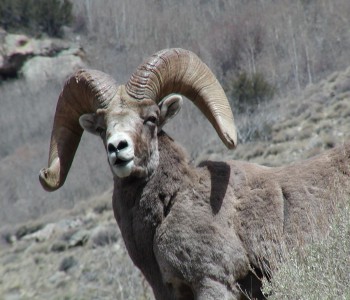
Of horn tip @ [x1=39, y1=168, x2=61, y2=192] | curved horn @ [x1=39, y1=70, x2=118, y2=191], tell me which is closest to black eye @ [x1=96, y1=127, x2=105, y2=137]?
curved horn @ [x1=39, y1=70, x2=118, y2=191]

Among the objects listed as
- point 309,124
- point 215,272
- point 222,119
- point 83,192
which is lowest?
point 83,192

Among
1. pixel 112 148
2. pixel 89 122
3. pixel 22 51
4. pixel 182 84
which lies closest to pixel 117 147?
pixel 112 148

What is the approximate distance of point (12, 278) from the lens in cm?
2858

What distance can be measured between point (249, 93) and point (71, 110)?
3472cm

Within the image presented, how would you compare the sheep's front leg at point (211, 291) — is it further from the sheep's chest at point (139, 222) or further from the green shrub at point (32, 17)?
the green shrub at point (32, 17)

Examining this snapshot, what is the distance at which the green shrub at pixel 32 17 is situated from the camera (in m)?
71.0

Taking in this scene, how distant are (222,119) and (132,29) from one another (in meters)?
68.8

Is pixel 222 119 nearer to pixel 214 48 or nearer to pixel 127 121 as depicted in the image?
pixel 127 121

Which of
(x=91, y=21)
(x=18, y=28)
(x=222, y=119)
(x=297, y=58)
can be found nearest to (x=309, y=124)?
(x=222, y=119)

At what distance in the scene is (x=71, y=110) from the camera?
927cm

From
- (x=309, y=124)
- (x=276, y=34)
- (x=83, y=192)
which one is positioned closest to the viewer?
(x=309, y=124)

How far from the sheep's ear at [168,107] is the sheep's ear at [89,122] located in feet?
2.20

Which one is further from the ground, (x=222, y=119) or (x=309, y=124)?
(x=222, y=119)

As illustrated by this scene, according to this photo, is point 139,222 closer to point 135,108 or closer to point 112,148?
point 112,148
